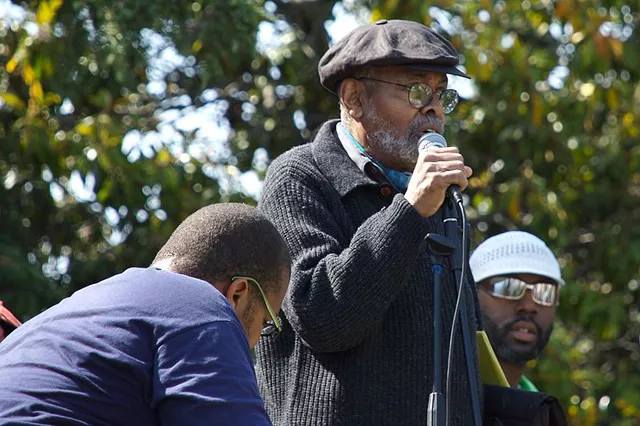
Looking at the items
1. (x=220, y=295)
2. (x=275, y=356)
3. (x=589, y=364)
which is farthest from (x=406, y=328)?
(x=589, y=364)

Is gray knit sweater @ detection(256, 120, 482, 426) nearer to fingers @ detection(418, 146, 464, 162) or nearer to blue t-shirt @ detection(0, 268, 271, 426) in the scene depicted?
Answer: fingers @ detection(418, 146, 464, 162)

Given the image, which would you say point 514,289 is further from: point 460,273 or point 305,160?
point 460,273

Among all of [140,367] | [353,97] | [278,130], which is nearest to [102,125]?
[278,130]

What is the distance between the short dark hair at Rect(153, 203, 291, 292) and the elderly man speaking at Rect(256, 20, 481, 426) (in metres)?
0.59

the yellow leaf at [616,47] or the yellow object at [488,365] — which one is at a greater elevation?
the yellow object at [488,365]

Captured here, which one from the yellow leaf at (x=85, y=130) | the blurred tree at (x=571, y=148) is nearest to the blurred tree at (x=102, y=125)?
the yellow leaf at (x=85, y=130)

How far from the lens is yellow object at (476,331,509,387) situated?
3.98 meters

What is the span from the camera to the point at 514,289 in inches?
215

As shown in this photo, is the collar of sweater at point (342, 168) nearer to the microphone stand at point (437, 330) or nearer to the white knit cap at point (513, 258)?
the microphone stand at point (437, 330)

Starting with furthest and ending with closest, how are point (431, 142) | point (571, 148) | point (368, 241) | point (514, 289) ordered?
point (571, 148) → point (514, 289) → point (431, 142) → point (368, 241)

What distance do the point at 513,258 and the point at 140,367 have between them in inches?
123

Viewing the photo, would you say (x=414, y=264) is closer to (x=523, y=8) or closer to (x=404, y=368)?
(x=404, y=368)

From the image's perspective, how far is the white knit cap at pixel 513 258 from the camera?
5.46 m

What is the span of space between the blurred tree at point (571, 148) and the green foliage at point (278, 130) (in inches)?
0.5
